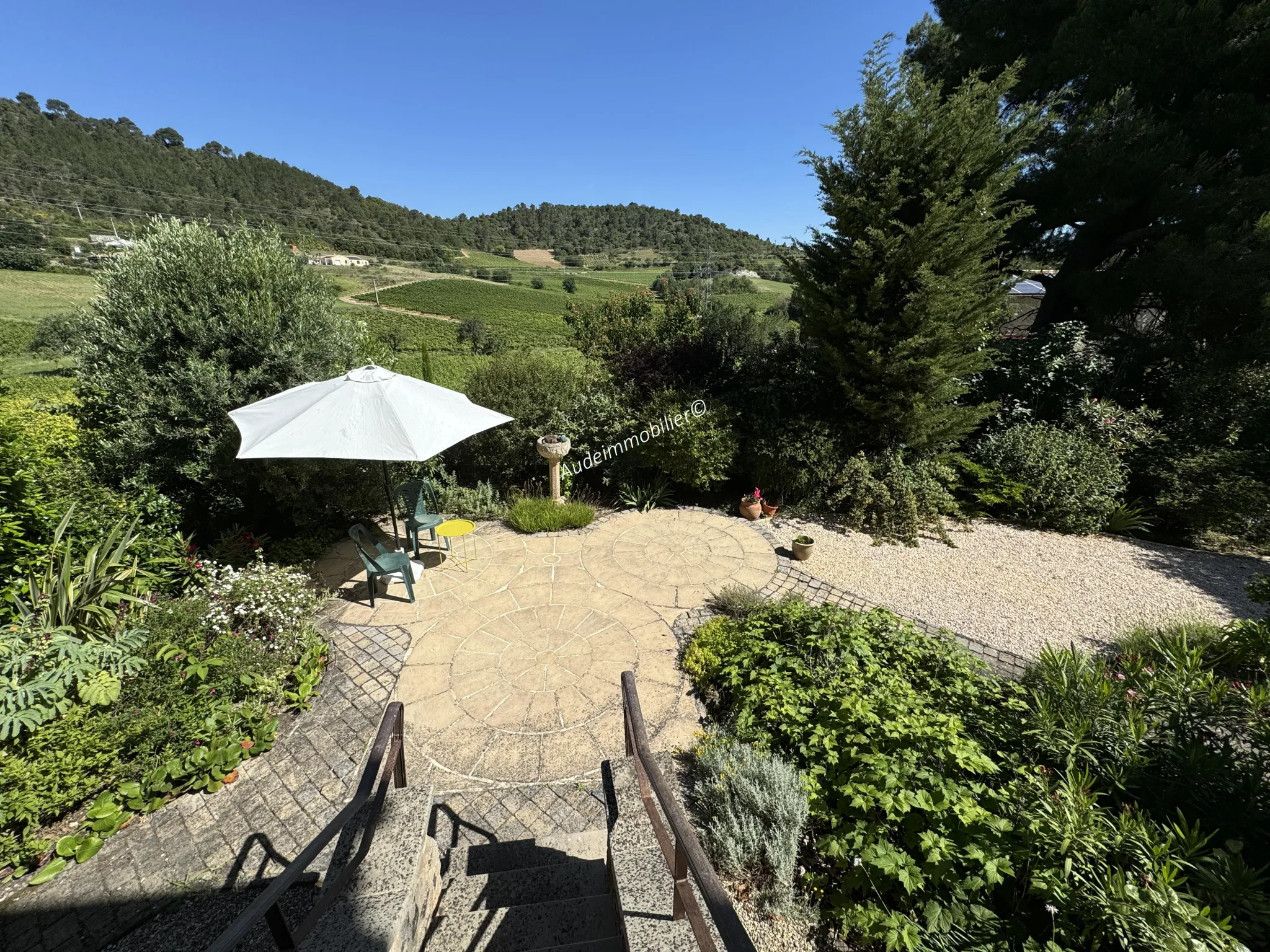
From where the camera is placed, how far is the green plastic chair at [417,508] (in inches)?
238

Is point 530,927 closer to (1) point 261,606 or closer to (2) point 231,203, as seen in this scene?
(1) point 261,606

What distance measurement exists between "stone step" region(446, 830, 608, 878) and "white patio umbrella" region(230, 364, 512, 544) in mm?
3023

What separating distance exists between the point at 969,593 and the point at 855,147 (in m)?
6.12

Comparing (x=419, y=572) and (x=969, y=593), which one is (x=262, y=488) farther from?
(x=969, y=593)

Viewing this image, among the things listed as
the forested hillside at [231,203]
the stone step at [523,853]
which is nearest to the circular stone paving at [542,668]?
the stone step at [523,853]

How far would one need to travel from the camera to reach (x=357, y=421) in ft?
15.7

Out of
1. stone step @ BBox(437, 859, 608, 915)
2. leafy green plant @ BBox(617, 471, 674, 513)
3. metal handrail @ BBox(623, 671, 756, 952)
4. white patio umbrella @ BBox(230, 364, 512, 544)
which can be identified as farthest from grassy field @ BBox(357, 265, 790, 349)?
stone step @ BBox(437, 859, 608, 915)

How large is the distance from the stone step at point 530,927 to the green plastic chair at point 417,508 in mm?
4108

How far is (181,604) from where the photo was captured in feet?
13.9

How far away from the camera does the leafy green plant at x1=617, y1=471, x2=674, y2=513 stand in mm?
7977

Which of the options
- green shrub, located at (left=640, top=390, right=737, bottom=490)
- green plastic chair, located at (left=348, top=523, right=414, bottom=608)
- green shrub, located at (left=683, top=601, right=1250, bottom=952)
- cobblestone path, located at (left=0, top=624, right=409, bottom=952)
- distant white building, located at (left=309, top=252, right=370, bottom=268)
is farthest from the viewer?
distant white building, located at (left=309, top=252, right=370, bottom=268)

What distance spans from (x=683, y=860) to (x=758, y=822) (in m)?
1.03

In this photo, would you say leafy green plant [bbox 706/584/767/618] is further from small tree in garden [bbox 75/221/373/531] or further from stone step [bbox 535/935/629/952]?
small tree in garden [bbox 75/221/373/531]

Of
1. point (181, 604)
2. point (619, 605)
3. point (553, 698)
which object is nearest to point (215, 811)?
point (181, 604)
